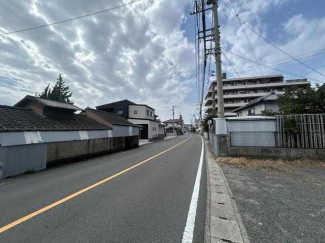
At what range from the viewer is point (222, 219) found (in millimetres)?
3357

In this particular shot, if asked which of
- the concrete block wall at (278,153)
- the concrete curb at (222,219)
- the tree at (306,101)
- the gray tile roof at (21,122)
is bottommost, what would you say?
the concrete curb at (222,219)

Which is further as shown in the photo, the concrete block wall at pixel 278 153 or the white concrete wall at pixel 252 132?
the white concrete wall at pixel 252 132

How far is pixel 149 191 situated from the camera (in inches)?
193

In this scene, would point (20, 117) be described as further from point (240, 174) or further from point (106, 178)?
point (240, 174)

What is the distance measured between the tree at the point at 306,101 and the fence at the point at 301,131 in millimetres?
2316

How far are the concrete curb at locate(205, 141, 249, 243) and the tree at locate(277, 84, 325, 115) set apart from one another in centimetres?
997

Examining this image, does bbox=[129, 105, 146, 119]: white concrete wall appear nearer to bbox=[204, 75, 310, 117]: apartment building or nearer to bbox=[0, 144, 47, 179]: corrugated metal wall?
bbox=[204, 75, 310, 117]: apartment building

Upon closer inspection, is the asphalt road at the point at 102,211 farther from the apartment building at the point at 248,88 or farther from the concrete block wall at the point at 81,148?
the apartment building at the point at 248,88

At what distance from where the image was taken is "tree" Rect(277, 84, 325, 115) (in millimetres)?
10883

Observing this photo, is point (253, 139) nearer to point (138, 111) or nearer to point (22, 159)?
point (22, 159)

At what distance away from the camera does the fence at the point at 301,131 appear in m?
9.05

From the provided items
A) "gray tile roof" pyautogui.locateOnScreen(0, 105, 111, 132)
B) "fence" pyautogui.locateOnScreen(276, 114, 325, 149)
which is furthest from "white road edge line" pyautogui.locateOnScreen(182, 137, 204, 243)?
"gray tile roof" pyautogui.locateOnScreen(0, 105, 111, 132)

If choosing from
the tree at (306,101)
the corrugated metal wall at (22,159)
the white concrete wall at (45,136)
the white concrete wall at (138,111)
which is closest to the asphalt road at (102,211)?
the corrugated metal wall at (22,159)

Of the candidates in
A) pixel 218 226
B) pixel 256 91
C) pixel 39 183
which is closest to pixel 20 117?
pixel 39 183
